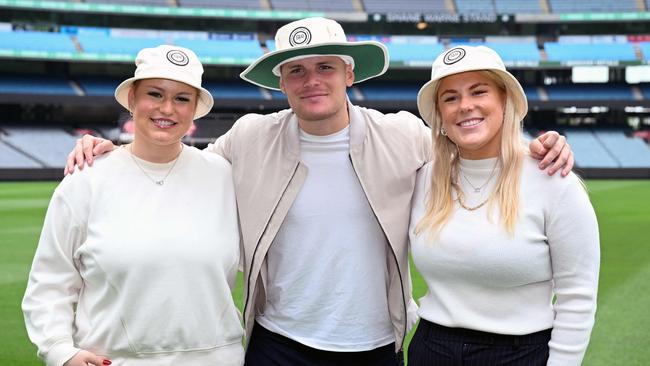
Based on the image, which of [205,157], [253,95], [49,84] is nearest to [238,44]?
[253,95]

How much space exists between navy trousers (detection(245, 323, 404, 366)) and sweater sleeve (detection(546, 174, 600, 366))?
0.99m

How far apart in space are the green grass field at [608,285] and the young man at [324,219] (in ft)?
9.75

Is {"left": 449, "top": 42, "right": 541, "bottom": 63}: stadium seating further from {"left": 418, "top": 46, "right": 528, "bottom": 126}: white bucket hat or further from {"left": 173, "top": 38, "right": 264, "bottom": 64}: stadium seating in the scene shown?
{"left": 418, "top": 46, "right": 528, "bottom": 126}: white bucket hat

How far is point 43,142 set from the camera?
4144 cm

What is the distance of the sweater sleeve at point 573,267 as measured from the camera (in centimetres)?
292

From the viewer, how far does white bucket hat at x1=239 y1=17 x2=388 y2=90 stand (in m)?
3.50

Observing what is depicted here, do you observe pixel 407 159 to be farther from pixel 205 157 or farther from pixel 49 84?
pixel 49 84

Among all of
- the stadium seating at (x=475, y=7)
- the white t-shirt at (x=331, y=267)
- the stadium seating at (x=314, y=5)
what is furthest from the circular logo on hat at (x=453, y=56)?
the stadium seating at (x=475, y=7)

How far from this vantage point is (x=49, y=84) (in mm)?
45156

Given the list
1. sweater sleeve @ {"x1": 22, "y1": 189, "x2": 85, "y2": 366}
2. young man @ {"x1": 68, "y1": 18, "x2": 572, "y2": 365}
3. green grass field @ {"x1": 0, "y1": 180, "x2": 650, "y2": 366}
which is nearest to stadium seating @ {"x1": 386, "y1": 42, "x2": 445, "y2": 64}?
green grass field @ {"x1": 0, "y1": 180, "x2": 650, "y2": 366}

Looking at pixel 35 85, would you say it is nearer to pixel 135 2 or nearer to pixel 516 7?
pixel 135 2

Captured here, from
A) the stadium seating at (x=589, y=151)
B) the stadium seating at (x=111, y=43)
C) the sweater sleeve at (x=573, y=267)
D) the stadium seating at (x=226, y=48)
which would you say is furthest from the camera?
the stadium seating at (x=226, y=48)

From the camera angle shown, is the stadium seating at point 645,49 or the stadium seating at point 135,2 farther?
the stadium seating at point 645,49

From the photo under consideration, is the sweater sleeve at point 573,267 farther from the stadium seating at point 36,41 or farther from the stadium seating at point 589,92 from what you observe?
the stadium seating at point 589,92
